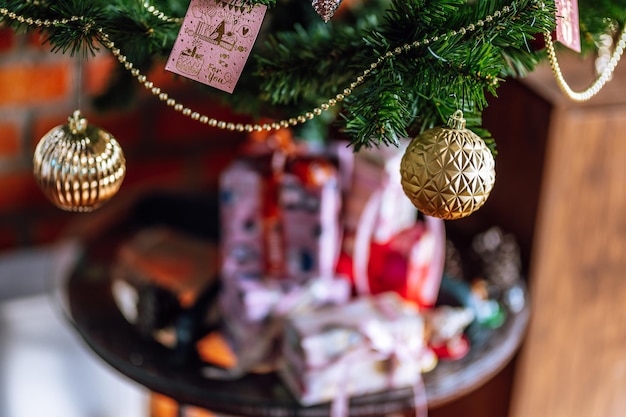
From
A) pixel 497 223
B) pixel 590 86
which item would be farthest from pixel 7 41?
pixel 590 86

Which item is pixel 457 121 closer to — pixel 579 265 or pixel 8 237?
pixel 579 265

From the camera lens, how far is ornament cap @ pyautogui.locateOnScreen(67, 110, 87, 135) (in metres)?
0.60

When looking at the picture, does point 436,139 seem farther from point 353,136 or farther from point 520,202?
point 520,202

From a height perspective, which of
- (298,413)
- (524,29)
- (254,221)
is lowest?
(298,413)

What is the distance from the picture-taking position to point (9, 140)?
1164mm

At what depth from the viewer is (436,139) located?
0.51 metres

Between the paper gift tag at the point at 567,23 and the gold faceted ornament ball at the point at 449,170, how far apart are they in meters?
0.09

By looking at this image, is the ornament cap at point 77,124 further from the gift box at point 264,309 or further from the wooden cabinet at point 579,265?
the wooden cabinet at point 579,265

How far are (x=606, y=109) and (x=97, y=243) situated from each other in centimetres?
65

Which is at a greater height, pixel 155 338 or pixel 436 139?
pixel 436 139

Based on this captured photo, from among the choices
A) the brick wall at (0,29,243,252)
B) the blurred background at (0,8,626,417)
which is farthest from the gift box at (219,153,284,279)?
the brick wall at (0,29,243,252)

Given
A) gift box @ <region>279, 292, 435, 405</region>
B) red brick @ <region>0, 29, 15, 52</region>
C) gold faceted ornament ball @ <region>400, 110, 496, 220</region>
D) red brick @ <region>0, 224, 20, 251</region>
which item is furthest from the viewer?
red brick @ <region>0, 224, 20, 251</region>

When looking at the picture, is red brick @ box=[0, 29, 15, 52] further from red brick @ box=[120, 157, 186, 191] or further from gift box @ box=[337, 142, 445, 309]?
gift box @ box=[337, 142, 445, 309]

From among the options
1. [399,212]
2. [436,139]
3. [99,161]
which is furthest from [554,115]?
[99,161]
